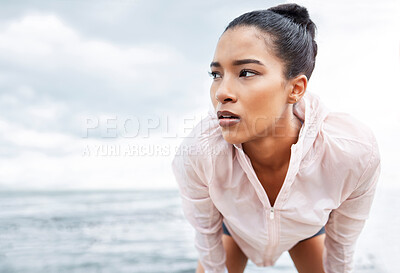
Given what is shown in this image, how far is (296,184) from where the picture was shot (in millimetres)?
1971

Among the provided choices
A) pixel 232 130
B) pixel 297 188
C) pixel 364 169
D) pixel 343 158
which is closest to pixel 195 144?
pixel 232 130

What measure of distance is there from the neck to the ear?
3.0 inches

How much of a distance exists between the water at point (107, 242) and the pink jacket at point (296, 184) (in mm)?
2410

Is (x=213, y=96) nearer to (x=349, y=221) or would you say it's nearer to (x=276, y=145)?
(x=276, y=145)

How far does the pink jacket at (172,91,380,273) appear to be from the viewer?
6.19 ft

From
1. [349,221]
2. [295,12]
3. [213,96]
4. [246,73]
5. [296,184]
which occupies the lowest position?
[349,221]

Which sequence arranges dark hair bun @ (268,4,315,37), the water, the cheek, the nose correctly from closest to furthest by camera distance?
the nose, the cheek, dark hair bun @ (268,4,315,37), the water

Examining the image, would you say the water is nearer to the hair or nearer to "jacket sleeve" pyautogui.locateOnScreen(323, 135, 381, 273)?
"jacket sleeve" pyautogui.locateOnScreen(323, 135, 381, 273)

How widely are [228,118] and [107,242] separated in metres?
4.85

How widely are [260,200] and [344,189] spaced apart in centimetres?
45

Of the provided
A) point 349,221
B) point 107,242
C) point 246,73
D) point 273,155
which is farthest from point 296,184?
point 107,242

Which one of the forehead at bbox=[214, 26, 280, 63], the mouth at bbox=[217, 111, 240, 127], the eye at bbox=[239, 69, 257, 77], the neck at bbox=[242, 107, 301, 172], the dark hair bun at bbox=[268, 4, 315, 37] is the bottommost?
the neck at bbox=[242, 107, 301, 172]

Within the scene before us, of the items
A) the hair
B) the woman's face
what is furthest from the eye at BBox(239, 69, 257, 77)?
the hair

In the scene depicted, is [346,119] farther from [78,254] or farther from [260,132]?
[78,254]
